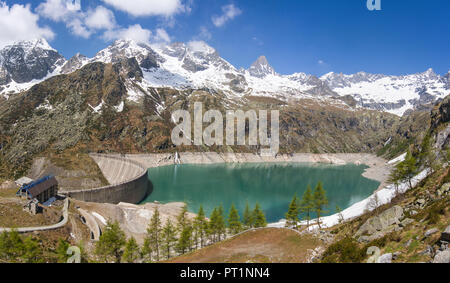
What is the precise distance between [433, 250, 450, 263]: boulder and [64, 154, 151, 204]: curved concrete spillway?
6613 cm

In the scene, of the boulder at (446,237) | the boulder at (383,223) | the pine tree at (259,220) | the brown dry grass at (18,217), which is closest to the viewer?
the boulder at (446,237)

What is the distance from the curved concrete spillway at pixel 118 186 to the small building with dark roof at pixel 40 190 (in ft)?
25.1

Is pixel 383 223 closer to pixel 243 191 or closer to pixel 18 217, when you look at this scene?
pixel 18 217

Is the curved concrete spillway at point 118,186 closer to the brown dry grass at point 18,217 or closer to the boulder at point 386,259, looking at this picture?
the brown dry grass at point 18,217

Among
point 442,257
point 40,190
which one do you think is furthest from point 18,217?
point 442,257

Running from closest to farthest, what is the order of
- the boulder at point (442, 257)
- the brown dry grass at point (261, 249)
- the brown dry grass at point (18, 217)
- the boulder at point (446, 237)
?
the boulder at point (442, 257) → the boulder at point (446, 237) → the brown dry grass at point (261, 249) → the brown dry grass at point (18, 217)

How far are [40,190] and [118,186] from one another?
2509 centimetres

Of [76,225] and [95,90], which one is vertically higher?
[95,90]

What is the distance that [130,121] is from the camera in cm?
18912

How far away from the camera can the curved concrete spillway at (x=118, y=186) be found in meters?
64.0

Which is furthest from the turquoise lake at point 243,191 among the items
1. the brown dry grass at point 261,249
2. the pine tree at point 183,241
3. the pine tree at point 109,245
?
the pine tree at point 109,245
